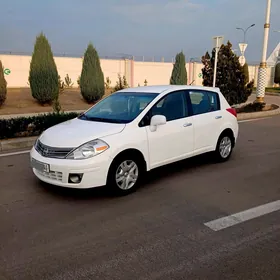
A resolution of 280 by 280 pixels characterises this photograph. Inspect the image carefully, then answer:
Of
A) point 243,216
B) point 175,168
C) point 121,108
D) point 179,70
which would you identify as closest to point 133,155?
point 121,108

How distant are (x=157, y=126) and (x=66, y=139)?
4.73 feet

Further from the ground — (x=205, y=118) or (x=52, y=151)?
(x=205, y=118)

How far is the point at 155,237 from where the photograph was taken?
11.4 ft

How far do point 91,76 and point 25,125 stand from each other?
377 inches

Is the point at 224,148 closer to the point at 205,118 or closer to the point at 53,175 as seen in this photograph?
the point at 205,118

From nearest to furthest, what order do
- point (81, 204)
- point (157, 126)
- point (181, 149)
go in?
1. point (81, 204)
2. point (157, 126)
3. point (181, 149)

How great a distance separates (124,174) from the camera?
4652 mm

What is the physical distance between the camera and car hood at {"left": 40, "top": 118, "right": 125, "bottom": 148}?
4.41 m

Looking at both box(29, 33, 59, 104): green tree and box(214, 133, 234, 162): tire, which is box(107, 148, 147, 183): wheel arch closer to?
box(214, 133, 234, 162): tire

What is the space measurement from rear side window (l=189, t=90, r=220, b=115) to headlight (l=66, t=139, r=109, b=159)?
7.04 feet

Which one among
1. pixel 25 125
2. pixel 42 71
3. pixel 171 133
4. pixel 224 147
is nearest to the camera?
pixel 171 133

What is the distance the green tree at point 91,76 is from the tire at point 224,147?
39.2 feet

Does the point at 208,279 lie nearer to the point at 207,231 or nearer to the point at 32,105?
the point at 207,231

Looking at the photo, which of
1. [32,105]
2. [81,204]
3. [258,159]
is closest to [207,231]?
[81,204]
